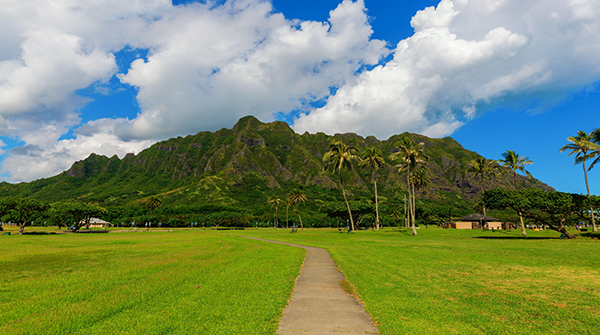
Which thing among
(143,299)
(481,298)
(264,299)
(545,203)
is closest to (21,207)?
(143,299)

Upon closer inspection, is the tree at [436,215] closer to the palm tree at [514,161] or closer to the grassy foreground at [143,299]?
the palm tree at [514,161]

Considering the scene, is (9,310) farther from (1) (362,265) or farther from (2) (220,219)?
(2) (220,219)

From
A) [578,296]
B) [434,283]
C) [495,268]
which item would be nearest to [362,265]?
[434,283]

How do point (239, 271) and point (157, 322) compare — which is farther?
point (239, 271)

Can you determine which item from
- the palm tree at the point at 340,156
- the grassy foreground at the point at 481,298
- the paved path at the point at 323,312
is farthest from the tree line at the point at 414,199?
the paved path at the point at 323,312

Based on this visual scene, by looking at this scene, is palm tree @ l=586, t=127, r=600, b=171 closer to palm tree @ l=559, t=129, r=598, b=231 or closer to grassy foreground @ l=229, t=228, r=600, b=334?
palm tree @ l=559, t=129, r=598, b=231

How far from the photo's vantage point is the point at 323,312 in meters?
7.75

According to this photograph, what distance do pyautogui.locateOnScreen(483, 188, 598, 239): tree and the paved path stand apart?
38.4 meters

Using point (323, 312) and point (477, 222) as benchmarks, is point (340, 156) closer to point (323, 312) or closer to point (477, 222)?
point (323, 312)

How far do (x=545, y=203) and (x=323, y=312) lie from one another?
42.8m

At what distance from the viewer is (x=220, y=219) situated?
125m

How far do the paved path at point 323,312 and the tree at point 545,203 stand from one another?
126ft

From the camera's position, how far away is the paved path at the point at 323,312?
6438mm

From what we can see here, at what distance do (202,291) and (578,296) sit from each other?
12701 millimetres
